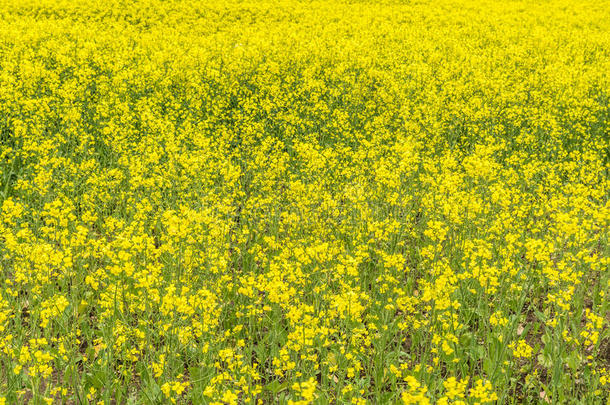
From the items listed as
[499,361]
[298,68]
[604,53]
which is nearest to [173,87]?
[298,68]

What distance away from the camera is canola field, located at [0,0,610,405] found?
167 inches

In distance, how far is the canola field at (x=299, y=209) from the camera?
424 centimetres

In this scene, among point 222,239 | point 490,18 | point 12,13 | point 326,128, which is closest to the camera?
point 222,239

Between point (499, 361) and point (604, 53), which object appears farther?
point (604, 53)

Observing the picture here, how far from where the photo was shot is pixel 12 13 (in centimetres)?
→ 1934

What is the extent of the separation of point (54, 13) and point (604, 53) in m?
19.3

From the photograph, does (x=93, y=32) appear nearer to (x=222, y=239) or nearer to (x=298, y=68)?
(x=298, y=68)

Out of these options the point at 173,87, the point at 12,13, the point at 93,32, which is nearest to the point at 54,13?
the point at 12,13

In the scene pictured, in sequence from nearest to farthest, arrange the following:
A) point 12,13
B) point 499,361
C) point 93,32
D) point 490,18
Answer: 1. point 499,361
2. point 93,32
3. point 12,13
4. point 490,18

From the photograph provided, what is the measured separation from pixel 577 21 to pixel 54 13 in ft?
69.7

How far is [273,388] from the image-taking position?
428 cm

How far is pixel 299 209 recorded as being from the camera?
20.4 feet

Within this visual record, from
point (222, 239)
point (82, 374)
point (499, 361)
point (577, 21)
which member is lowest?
point (82, 374)

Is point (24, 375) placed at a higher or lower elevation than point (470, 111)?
lower
